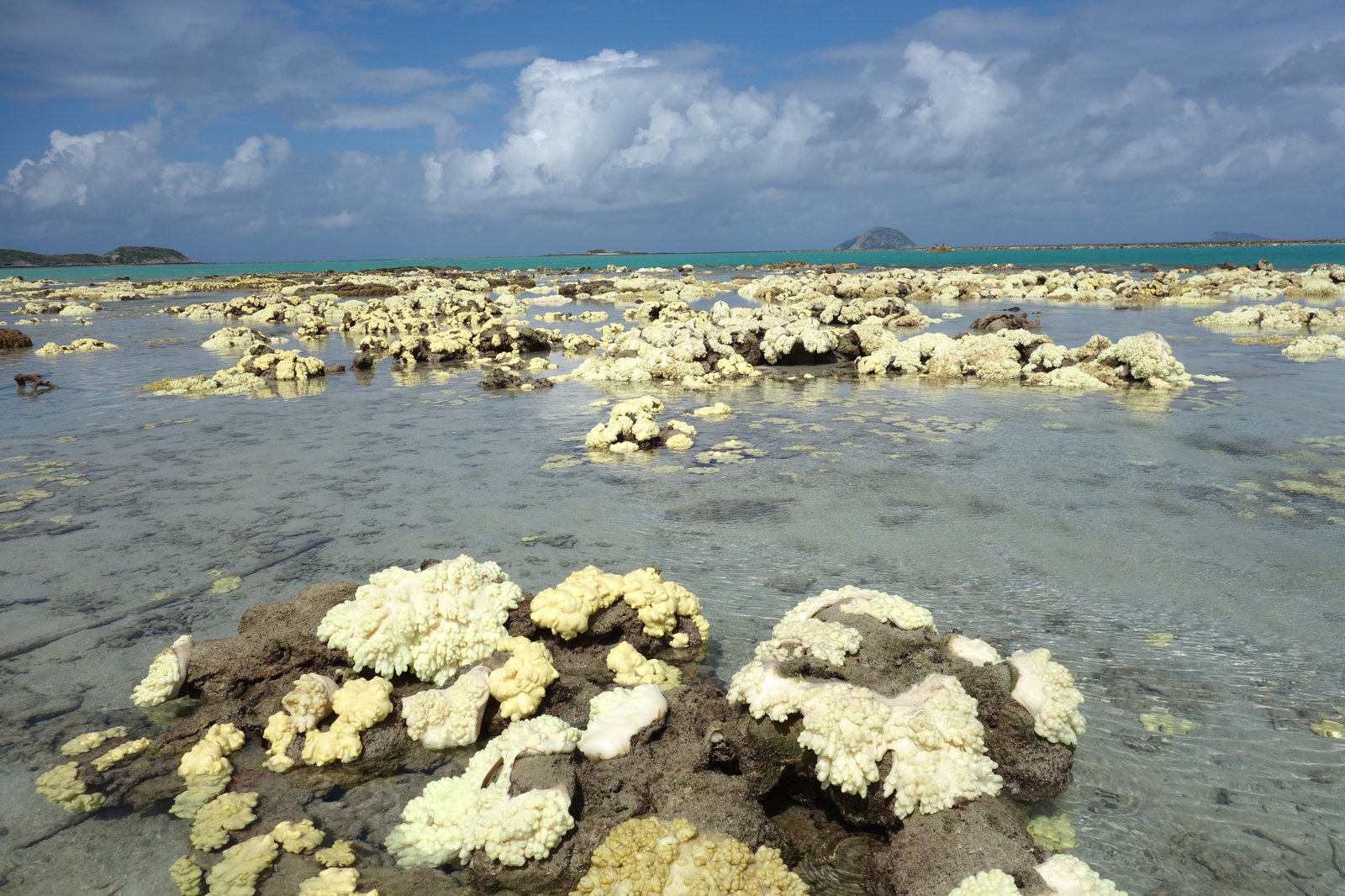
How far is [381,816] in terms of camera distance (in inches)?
148

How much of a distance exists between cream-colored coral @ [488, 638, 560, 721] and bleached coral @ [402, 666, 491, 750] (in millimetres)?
102

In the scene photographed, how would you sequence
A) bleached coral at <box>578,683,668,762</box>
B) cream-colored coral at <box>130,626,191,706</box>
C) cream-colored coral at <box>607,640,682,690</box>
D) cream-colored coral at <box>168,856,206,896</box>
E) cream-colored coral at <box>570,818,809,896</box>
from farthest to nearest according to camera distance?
cream-colored coral at <box>607,640,682,690</box> → cream-colored coral at <box>130,626,191,706</box> → bleached coral at <box>578,683,668,762</box> → cream-colored coral at <box>168,856,206,896</box> → cream-colored coral at <box>570,818,809,896</box>

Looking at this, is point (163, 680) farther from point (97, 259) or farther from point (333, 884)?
point (97, 259)

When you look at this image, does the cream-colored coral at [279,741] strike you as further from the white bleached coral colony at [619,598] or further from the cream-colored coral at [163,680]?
the white bleached coral colony at [619,598]

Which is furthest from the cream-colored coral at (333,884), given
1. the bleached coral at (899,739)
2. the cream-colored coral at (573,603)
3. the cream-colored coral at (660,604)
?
the cream-colored coral at (660,604)

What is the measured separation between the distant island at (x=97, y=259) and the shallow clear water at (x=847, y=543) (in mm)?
169925

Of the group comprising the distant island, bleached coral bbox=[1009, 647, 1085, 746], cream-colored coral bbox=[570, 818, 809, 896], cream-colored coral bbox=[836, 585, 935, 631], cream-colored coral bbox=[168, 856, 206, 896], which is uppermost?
the distant island

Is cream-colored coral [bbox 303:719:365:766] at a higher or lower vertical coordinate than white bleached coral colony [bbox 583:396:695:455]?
lower

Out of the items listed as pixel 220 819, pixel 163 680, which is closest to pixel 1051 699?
pixel 220 819

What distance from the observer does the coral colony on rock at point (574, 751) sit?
10.7 feet

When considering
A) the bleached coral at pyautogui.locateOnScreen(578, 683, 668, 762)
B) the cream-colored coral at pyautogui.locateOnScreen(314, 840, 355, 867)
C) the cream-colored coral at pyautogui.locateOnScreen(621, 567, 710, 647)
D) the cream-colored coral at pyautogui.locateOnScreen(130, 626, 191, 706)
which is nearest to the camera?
the cream-colored coral at pyautogui.locateOnScreen(314, 840, 355, 867)

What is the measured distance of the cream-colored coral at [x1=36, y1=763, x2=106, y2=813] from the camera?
3.83m

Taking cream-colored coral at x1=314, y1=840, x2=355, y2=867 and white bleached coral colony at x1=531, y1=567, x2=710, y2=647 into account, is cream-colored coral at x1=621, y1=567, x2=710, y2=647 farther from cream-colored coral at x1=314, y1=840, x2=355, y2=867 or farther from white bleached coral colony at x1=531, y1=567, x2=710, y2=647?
cream-colored coral at x1=314, y1=840, x2=355, y2=867

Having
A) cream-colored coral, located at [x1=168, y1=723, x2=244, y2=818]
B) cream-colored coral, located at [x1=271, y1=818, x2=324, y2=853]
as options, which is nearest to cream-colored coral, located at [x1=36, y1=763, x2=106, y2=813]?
cream-colored coral, located at [x1=168, y1=723, x2=244, y2=818]
